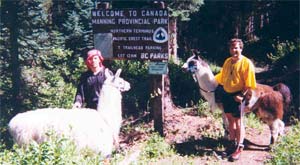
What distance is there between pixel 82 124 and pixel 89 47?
928 cm

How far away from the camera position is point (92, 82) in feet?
24.3

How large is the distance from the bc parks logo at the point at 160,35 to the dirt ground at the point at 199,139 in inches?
80.8

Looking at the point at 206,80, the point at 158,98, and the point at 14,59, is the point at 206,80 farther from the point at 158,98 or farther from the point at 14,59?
the point at 14,59

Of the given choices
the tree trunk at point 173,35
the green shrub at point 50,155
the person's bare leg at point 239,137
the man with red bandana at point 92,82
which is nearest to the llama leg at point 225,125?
the person's bare leg at point 239,137

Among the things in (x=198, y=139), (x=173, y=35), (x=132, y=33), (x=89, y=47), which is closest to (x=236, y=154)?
(x=198, y=139)

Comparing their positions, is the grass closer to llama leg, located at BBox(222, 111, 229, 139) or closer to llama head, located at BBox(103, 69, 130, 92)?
llama leg, located at BBox(222, 111, 229, 139)

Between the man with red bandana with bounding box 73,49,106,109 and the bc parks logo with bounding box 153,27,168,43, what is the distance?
5.52ft

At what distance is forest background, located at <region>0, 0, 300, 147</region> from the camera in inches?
423

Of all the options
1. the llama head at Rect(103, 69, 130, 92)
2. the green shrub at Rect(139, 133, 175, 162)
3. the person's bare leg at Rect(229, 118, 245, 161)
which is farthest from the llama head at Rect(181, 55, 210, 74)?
the llama head at Rect(103, 69, 130, 92)

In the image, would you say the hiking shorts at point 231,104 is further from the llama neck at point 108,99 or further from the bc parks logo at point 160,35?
the llama neck at point 108,99

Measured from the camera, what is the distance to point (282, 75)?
48.2 ft

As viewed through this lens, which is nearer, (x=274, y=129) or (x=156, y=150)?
(x=156, y=150)

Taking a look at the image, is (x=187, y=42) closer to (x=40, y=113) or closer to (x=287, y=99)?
(x=287, y=99)

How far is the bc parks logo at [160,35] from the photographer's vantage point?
875 cm
